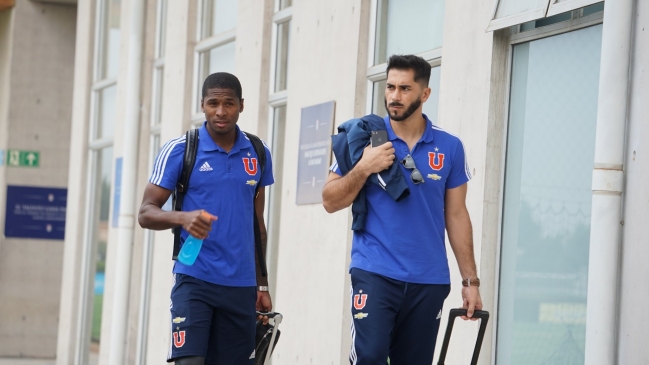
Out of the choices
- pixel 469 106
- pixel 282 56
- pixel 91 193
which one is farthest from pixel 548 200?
pixel 91 193

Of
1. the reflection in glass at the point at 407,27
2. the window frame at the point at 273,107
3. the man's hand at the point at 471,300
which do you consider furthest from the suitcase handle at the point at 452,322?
the window frame at the point at 273,107

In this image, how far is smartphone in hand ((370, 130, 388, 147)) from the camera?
5.28 m

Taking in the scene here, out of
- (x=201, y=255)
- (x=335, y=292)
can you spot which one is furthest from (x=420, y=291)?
(x=335, y=292)

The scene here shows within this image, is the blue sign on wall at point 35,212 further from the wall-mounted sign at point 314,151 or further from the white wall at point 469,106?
the white wall at point 469,106

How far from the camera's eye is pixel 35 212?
61.7 feet

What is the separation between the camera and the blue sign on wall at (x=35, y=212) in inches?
732

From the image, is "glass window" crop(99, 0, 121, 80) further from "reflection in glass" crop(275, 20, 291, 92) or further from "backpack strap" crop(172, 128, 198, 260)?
"backpack strap" crop(172, 128, 198, 260)

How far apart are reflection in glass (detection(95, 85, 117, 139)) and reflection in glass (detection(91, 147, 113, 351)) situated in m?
0.25

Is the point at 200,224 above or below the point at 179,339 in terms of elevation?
above

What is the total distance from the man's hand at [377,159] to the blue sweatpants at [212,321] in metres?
1.25

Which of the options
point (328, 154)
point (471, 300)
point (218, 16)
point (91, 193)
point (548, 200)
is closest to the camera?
point (471, 300)

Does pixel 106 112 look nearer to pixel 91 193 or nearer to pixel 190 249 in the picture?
pixel 91 193

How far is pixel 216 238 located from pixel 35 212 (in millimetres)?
13434

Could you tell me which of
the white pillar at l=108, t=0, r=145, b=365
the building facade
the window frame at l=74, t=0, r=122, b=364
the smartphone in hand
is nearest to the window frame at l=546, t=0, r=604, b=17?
the building facade
